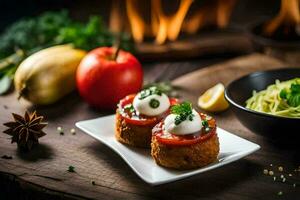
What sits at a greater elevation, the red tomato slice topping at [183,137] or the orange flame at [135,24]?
the red tomato slice topping at [183,137]

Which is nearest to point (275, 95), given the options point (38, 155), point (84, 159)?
point (84, 159)

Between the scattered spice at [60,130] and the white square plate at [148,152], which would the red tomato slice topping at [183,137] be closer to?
the white square plate at [148,152]

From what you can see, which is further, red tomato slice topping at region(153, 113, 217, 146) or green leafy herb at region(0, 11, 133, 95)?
green leafy herb at region(0, 11, 133, 95)

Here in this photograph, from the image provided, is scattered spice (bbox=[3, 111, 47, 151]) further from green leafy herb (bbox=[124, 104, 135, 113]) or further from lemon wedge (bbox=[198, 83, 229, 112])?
lemon wedge (bbox=[198, 83, 229, 112])

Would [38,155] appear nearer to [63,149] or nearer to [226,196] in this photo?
[63,149]

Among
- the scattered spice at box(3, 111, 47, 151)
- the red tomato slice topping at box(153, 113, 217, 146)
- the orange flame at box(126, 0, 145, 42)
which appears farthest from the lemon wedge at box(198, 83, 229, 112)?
the orange flame at box(126, 0, 145, 42)

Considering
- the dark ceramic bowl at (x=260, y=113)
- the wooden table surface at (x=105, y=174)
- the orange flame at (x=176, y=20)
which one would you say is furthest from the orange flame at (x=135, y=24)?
the dark ceramic bowl at (x=260, y=113)

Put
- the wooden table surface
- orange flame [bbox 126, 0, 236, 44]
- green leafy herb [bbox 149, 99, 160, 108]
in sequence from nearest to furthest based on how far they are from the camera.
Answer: the wooden table surface, green leafy herb [bbox 149, 99, 160, 108], orange flame [bbox 126, 0, 236, 44]

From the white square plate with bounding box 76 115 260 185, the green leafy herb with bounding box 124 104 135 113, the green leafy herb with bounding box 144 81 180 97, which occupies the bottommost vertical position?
the green leafy herb with bounding box 144 81 180 97
